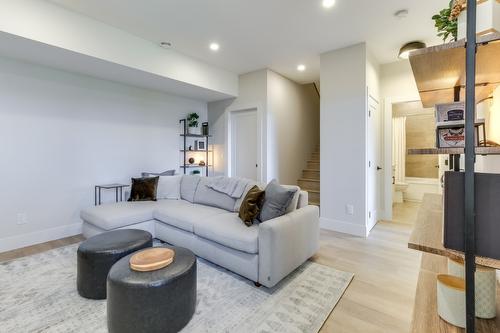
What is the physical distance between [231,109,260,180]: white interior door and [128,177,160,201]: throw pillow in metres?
1.84

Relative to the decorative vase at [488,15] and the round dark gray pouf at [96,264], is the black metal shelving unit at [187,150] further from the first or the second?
the decorative vase at [488,15]

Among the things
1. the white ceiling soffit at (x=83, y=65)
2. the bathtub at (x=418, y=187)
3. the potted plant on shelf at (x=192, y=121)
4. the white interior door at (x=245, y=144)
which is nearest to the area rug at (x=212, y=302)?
the white ceiling soffit at (x=83, y=65)

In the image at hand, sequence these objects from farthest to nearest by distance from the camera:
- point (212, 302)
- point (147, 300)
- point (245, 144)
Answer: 1. point (245, 144)
2. point (212, 302)
3. point (147, 300)

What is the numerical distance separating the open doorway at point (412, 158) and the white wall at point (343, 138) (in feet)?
9.84

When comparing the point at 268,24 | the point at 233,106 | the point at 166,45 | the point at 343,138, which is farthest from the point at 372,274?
the point at 166,45

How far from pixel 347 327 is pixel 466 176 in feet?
4.91

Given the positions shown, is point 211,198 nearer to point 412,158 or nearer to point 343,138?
point 343,138

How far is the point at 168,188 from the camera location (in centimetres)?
385

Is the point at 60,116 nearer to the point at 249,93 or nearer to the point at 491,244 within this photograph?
the point at 249,93

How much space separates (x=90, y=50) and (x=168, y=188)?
206 cm

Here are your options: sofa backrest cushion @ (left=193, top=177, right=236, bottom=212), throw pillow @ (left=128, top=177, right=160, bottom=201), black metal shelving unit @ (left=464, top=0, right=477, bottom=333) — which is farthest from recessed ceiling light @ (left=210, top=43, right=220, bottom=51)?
black metal shelving unit @ (left=464, top=0, right=477, bottom=333)

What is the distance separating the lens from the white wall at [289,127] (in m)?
4.59

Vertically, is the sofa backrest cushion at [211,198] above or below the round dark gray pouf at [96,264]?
above

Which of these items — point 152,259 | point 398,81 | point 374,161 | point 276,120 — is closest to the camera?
point 152,259
